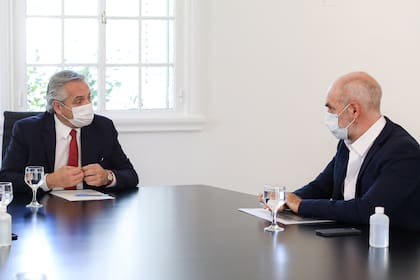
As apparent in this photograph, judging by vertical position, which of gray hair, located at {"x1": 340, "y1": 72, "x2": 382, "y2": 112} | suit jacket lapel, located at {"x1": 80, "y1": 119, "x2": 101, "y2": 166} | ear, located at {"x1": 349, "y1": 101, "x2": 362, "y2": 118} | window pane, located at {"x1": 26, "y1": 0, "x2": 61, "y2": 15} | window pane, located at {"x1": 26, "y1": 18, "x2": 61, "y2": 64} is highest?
window pane, located at {"x1": 26, "y1": 0, "x2": 61, "y2": 15}

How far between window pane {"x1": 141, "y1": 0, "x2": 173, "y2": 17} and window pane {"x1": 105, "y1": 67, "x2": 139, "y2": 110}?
0.36 metres

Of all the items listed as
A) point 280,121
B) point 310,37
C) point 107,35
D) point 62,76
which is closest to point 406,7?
point 310,37

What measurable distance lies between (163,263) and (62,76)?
6.26 feet

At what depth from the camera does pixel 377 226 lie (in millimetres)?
2068

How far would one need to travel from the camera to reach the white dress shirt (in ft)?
9.09

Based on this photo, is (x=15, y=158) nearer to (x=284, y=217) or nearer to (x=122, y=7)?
(x=284, y=217)

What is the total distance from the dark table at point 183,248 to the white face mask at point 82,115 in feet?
2.54

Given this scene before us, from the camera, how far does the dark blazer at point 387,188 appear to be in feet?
8.08

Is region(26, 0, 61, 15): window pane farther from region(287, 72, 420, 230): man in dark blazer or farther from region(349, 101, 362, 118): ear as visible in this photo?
region(349, 101, 362, 118): ear

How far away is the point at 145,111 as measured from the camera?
4.79 m

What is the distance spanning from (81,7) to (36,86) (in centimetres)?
56

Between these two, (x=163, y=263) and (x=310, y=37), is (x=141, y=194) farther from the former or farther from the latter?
(x=310, y=37)

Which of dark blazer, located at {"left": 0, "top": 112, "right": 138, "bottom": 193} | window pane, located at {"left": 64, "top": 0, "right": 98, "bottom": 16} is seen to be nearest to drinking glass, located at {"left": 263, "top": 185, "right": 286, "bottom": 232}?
dark blazer, located at {"left": 0, "top": 112, "right": 138, "bottom": 193}

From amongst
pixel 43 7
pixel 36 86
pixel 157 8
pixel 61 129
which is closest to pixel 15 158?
pixel 61 129
